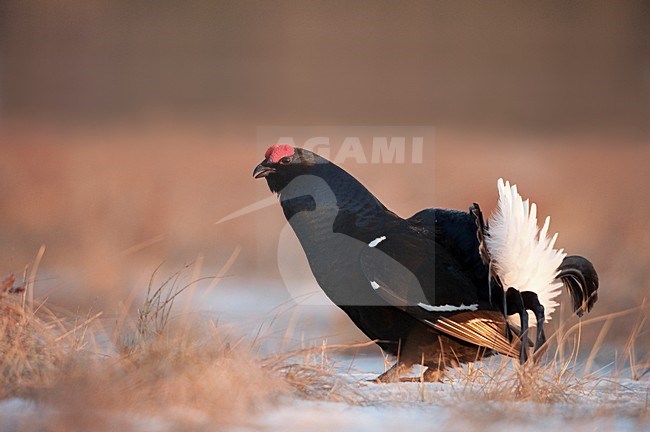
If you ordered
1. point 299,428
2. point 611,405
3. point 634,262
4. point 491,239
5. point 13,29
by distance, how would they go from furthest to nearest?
point 634,262 → point 13,29 → point 491,239 → point 611,405 → point 299,428

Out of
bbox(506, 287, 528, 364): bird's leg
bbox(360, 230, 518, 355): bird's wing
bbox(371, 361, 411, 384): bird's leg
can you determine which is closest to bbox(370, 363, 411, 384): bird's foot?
bbox(371, 361, 411, 384): bird's leg

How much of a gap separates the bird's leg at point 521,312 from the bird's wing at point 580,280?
185 millimetres

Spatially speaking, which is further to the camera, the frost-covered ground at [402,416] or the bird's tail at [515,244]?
the bird's tail at [515,244]

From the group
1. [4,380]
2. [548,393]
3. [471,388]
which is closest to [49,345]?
[4,380]

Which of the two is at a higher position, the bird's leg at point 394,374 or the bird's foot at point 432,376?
the bird's leg at point 394,374

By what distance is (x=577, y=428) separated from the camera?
141 centimetres

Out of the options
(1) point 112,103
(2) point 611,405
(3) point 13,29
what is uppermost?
(3) point 13,29

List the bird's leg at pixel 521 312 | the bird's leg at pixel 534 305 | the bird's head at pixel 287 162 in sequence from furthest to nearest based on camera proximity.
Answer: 1. the bird's head at pixel 287 162
2. the bird's leg at pixel 534 305
3. the bird's leg at pixel 521 312

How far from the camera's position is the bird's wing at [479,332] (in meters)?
1.80

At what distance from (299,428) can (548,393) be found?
514 mm

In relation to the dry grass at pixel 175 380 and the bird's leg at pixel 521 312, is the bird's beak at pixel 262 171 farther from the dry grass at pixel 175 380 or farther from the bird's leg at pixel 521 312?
the bird's leg at pixel 521 312

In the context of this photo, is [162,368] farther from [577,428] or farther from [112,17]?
[112,17]

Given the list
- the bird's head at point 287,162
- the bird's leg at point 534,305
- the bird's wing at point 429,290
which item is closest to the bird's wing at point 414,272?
the bird's wing at point 429,290

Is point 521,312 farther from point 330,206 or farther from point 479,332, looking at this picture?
point 330,206
